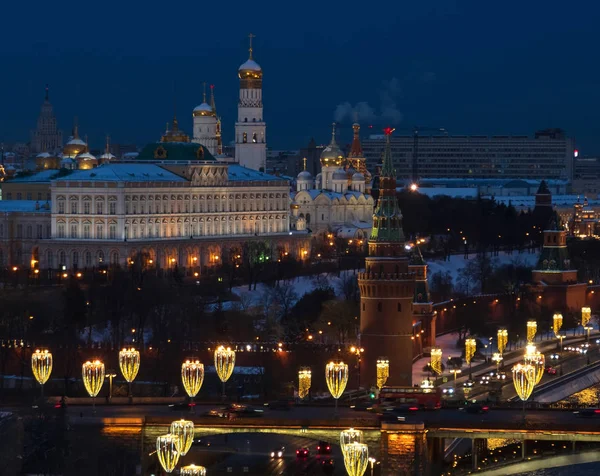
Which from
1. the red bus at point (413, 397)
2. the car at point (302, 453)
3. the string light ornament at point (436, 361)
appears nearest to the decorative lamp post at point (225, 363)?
the red bus at point (413, 397)

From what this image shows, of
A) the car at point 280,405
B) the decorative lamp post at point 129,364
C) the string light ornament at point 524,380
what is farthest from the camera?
the decorative lamp post at point 129,364

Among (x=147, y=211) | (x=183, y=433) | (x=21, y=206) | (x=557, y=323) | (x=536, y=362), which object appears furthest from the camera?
(x=21, y=206)

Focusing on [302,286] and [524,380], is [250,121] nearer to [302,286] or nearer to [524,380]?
[302,286]

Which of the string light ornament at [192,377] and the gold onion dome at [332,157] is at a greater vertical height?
the gold onion dome at [332,157]

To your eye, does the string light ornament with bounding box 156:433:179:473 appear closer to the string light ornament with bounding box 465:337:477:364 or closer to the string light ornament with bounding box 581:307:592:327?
the string light ornament with bounding box 465:337:477:364

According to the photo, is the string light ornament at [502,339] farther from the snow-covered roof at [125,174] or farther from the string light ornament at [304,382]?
the snow-covered roof at [125,174]

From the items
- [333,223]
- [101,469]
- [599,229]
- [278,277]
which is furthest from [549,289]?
[599,229]

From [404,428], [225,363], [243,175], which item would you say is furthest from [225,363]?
[243,175]
